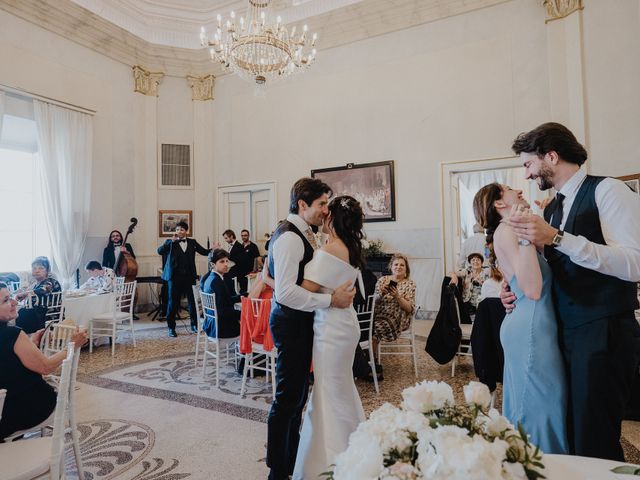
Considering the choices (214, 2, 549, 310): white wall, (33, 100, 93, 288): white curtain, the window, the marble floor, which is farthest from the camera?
(33, 100, 93, 288): white curtain

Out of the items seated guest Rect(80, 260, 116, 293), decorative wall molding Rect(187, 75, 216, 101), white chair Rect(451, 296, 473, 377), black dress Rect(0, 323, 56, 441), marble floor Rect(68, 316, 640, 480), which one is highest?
decorative wall molding Rect(187, 75, 216, 101)

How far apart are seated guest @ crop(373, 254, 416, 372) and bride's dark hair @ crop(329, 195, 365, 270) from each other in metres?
2.16

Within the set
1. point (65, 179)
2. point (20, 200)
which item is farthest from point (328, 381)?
point (20, 200)

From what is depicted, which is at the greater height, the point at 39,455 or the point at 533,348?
the point at 533,348

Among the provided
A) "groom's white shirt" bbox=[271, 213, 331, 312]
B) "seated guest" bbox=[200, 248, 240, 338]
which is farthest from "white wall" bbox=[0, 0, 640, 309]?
"groom's white shirt" bbox=[271, 213, 331, 312]

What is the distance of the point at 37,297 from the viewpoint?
16.4ft

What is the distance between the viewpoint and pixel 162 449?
2.82 m

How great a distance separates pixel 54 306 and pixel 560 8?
28.3ft

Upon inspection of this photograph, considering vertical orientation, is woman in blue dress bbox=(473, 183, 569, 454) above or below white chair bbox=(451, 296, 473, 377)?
above

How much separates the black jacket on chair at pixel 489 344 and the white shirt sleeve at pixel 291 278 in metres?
1.87

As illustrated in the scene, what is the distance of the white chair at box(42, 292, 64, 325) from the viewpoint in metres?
4.95

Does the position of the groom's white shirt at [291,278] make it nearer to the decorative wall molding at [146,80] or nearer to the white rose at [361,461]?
the white rose at [361,461]

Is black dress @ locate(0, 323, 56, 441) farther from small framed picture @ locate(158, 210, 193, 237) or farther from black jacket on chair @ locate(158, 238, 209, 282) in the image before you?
small framed picture @ locate(158, 210, 193, 237)

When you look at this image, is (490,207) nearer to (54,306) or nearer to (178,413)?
(178,413)
